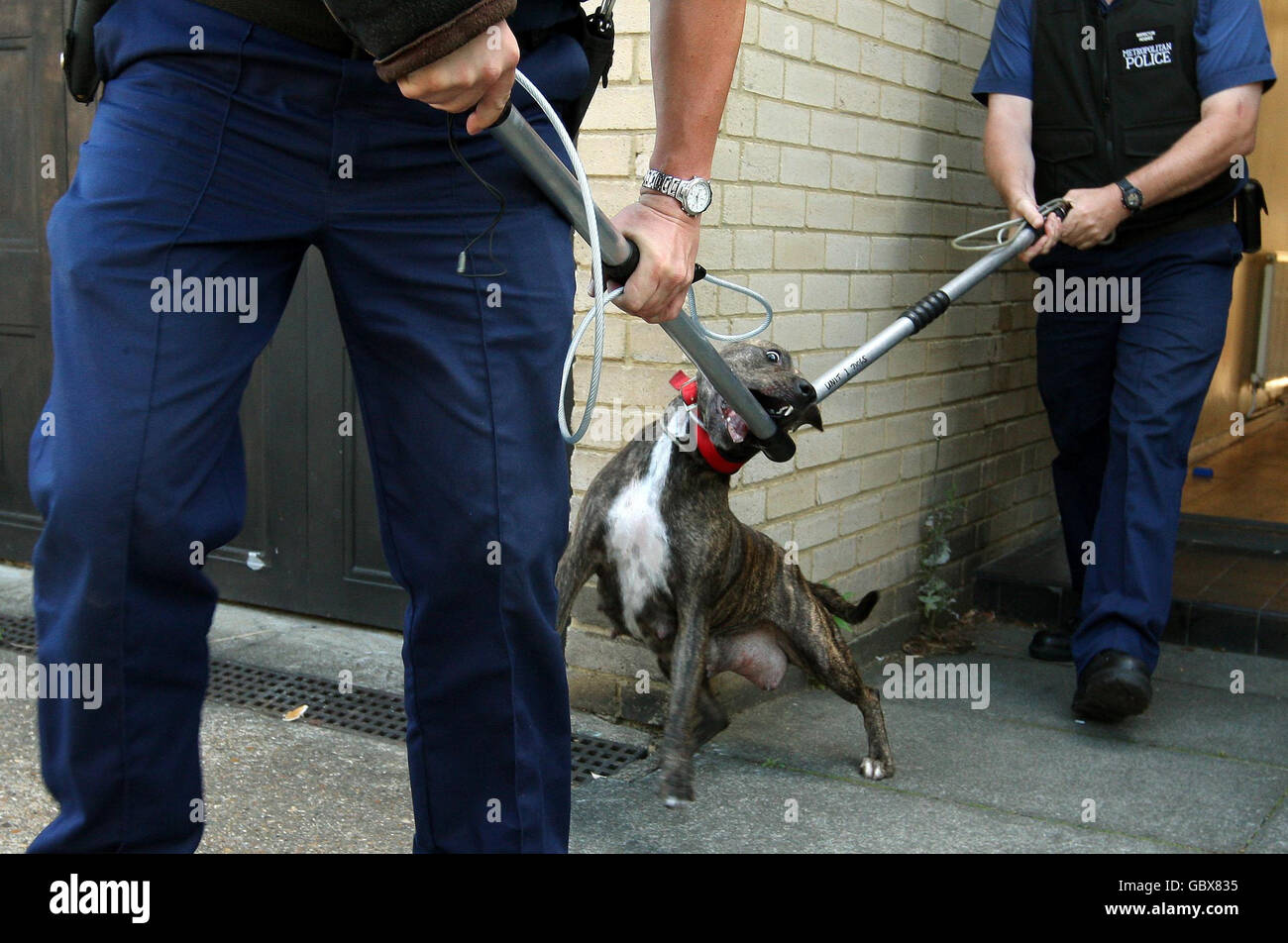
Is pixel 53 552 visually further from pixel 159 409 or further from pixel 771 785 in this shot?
pixel 771 785

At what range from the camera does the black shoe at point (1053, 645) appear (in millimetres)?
4633

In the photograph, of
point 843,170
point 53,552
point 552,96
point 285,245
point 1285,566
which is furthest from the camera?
point 1285,566

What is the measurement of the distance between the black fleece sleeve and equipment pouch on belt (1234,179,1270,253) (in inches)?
133

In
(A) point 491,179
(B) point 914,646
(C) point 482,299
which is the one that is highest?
(A) point 491,179

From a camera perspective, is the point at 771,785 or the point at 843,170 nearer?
the point at 771,785

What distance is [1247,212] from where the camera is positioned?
4.14 metres

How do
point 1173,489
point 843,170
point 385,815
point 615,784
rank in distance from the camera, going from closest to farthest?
point 385,815 → point 615,784 → point 1173,489 → point 843,170

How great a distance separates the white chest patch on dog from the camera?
3193mm

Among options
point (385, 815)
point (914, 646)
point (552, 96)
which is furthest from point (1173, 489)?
point (552, 96)

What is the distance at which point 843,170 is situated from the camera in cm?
420

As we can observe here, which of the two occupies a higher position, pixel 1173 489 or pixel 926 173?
pixel 926 173

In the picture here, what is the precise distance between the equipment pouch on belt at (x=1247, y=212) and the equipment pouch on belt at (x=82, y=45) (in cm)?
351
